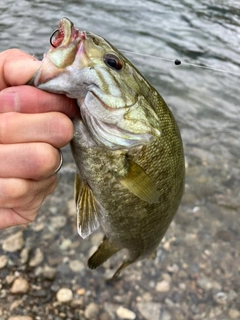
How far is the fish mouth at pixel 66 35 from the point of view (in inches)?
51.2

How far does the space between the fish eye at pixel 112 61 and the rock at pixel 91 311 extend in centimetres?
182

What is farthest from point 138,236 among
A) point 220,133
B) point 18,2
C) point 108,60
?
point 18,2

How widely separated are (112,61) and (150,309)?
6.26 ft

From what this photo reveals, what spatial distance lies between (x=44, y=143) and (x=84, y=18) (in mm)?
6807

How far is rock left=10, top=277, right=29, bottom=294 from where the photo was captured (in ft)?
8.33

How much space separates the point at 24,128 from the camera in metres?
1.39

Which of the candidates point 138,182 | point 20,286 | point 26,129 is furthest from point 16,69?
point 20,286

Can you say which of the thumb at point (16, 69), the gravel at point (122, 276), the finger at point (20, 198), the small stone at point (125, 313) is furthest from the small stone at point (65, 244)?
the thumb at point (16, 69)

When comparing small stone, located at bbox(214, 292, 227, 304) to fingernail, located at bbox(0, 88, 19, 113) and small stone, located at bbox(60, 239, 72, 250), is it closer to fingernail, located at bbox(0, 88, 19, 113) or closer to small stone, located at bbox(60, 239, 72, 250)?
small stone, located at bbox(60, 239, 72, 250)

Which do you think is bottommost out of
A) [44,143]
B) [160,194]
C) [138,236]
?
[138,236]

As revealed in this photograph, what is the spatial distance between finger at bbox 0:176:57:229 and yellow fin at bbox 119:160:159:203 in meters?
0.39

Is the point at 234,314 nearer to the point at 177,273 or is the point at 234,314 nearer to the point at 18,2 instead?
the point at 177,273

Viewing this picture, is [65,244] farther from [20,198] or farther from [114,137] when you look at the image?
[114,137]

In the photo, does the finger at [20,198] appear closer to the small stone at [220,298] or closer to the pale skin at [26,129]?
the pale skin at [26,129]
